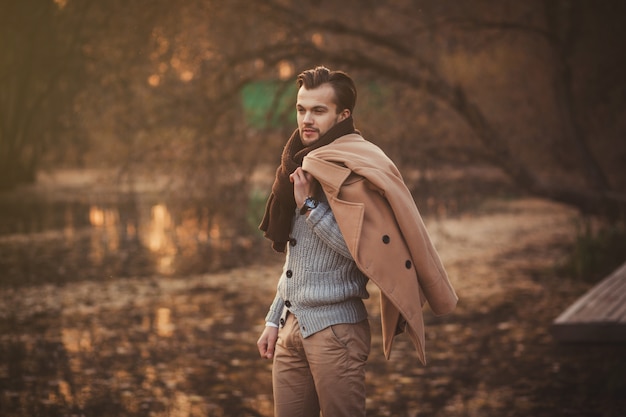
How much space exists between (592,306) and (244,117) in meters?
5.94

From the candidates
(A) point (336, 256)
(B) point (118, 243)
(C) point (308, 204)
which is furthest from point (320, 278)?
(B) point (118, 243)

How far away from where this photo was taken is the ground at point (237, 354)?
283 inches

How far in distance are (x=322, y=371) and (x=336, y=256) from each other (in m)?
0.46

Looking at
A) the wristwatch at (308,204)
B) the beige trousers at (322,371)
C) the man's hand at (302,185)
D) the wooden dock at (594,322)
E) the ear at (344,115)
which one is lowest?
the wooden dock at (594,322)

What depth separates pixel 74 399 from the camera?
732cm

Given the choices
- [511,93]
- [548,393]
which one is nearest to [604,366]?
[548,393]

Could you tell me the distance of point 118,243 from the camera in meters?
18.1

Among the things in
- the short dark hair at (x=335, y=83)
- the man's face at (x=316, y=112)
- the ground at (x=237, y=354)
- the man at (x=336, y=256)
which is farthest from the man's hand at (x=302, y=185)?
the ground at (x=237, y=354)

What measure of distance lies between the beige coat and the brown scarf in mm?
86

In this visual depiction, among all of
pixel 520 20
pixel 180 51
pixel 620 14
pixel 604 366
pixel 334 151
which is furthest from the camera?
pixel 520 20

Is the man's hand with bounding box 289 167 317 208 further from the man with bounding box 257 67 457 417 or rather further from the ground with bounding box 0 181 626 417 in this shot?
the ground with bounding box 0 181 626 417

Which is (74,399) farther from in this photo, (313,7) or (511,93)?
(511,93)

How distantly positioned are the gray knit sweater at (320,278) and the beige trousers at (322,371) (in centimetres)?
6

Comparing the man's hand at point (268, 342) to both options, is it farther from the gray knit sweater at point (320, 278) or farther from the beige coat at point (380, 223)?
the beige coat at point (380, 223)
